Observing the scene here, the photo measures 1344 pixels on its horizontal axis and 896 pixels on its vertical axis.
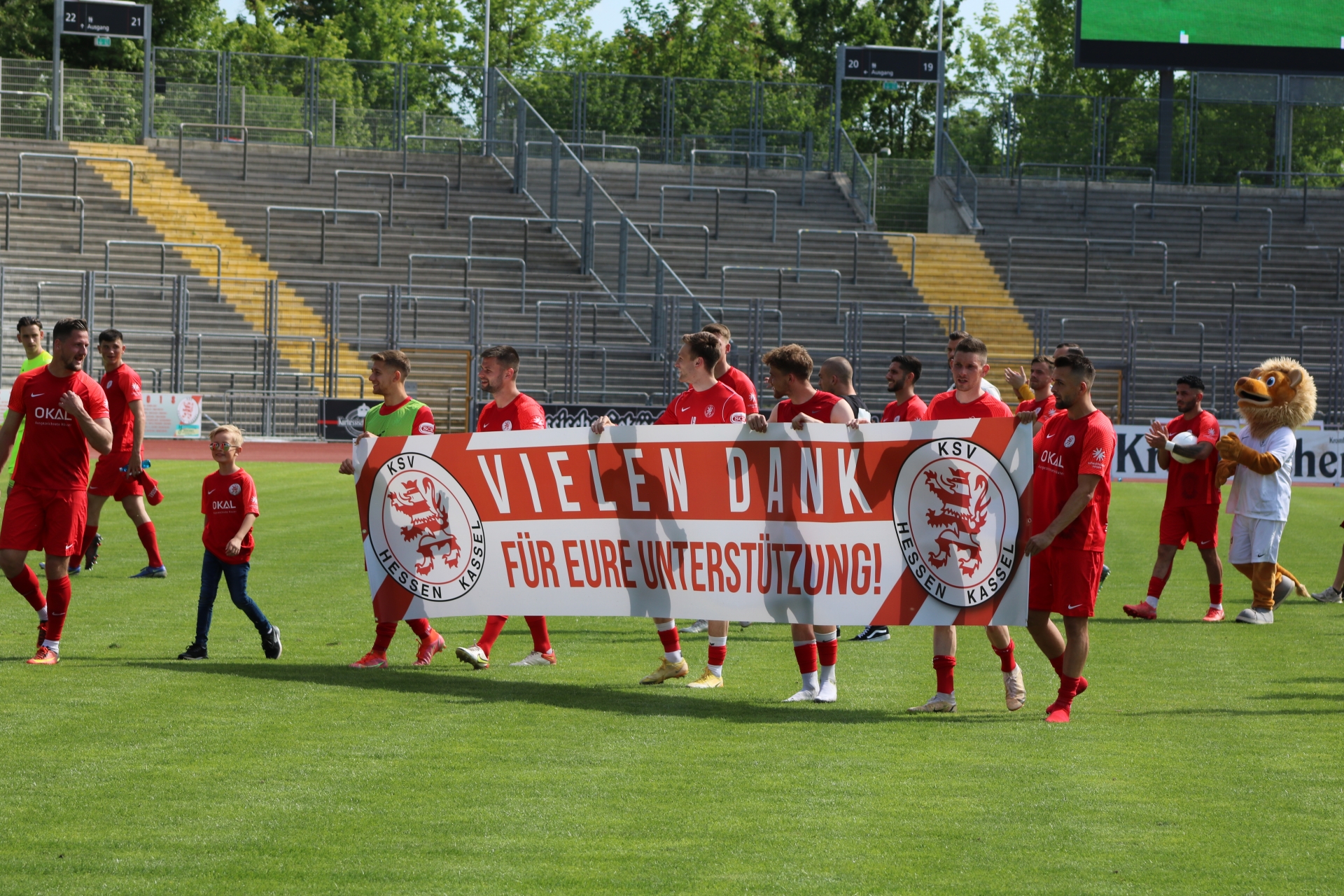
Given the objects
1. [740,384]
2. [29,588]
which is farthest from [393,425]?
[740,384]

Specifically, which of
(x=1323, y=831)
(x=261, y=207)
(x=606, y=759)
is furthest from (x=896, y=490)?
(x=261, y=207)

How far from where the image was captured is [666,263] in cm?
4272

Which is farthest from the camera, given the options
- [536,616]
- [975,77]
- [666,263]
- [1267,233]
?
[975,77]

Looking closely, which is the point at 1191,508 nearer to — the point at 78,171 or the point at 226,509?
the point at 226,509

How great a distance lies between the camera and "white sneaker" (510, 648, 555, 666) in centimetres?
1065

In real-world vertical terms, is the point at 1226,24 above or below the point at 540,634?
above

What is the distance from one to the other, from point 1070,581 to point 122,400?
8.79 metres

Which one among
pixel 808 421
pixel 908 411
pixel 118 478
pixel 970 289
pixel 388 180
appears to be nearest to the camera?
pixel 808 421

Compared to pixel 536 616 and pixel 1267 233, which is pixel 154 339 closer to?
pixel 536 616

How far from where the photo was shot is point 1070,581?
862 centimetres

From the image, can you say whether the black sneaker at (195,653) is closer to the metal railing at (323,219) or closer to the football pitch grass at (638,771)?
the football pitch grass at (638,771)

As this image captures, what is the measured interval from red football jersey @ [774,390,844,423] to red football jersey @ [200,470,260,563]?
10.9 ft

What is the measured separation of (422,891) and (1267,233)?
4677 centimetres

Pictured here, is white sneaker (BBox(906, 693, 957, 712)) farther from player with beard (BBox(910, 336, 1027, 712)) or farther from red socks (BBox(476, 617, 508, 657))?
red socks (BBox(476, 617, 508, 657))
